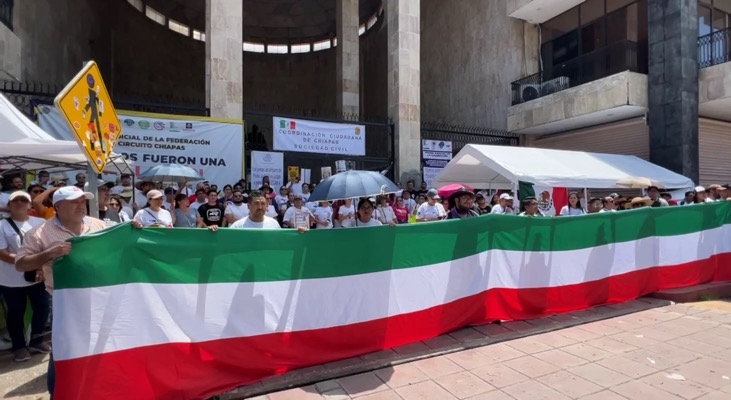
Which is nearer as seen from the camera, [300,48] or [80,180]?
[80,180]

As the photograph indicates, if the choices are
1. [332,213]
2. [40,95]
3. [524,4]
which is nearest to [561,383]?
[332,213]

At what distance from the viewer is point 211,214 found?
7.21 metres

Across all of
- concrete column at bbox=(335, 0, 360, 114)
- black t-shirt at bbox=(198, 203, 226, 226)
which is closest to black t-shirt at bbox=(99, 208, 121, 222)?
black t-shirt at bbox=(198, 203, 226, 226)

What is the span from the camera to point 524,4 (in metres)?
16.2

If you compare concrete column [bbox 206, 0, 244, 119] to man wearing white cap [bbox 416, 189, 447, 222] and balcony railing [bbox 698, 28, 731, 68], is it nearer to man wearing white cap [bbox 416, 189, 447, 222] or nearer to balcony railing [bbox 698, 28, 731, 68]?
man wearing white cap [bbox 416, 189, 447, 222]

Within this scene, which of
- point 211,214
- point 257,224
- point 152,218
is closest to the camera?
point 257,224

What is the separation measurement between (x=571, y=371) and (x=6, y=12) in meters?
14.4

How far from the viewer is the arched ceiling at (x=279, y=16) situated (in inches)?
1053

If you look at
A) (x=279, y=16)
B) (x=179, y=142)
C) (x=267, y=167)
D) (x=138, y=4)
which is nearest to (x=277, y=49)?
(x=279, y=16)

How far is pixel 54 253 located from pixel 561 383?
4128 mm

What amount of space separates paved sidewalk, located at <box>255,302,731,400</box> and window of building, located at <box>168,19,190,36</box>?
2922 centimetres

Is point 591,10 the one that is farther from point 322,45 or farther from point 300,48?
point 300,48

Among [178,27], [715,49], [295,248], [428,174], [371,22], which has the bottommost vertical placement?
[295,248]

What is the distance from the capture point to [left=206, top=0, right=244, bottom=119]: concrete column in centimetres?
1180
